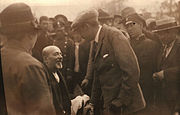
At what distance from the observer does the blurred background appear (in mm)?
2172

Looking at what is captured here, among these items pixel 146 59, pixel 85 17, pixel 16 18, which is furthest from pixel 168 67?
pixel 16 18

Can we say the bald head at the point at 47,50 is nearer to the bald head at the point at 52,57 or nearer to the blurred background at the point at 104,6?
the bald head at the point at 52,57

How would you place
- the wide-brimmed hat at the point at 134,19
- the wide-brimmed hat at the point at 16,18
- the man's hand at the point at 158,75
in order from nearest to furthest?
the wide-brimmed hat at the point at 16,18
the wide-brimmed hat at the point at 134,19
the man's hand at the point at 158,75

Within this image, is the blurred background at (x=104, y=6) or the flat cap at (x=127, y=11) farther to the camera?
the flat cap at (x=127, y=11)

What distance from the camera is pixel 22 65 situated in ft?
6.99

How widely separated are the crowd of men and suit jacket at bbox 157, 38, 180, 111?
11mm

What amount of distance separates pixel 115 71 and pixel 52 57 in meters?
0.58

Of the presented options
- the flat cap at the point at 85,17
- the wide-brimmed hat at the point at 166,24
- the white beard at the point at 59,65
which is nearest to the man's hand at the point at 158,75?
the wide-brimmed hat at the point at 166,24

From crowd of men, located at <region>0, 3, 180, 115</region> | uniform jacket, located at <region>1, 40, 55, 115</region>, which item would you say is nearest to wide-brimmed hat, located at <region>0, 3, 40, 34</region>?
crowd of men, located at <region>0, 3, 180, 115</region>

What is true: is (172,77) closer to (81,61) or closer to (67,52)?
(81,61)

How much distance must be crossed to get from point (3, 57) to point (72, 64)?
1.97ft

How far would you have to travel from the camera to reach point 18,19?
2.14 metres

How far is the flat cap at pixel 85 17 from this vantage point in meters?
2.22

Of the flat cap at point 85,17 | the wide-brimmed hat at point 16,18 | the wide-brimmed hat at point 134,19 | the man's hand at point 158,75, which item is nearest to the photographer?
the wide-brimmed hat at point 16,18
